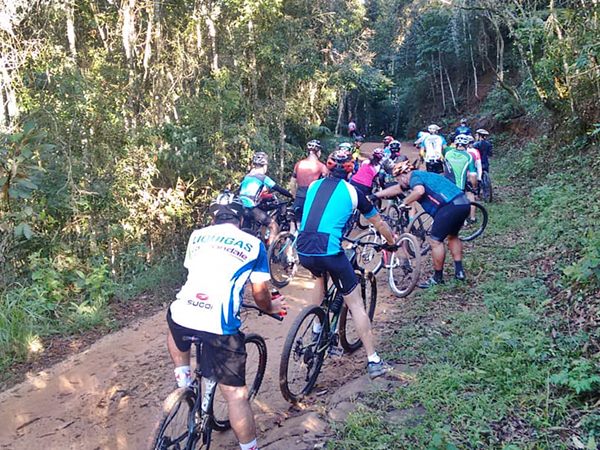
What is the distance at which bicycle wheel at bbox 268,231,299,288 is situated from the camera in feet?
25.4

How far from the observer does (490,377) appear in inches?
159

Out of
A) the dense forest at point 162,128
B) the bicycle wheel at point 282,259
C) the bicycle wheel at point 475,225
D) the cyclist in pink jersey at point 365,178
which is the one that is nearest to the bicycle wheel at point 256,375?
the dense forest at point 162,128

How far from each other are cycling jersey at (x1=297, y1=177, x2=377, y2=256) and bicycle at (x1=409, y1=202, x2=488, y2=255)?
2.97m

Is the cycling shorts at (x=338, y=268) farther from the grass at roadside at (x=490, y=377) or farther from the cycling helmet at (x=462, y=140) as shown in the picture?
the cycling helmet at (x=462, y=140)

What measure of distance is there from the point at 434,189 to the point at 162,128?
549 centimetres

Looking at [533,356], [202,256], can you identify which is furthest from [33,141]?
[533,356]

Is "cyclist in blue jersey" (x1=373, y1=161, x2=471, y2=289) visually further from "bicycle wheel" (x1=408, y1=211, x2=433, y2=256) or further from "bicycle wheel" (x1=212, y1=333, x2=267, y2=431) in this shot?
"bicycle wheel" (x1=212, y1=333, x2=267, y2=431)

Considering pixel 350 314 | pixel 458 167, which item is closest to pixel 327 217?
pixel 350 314

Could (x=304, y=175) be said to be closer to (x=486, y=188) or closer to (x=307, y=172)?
(x=307, y=172)

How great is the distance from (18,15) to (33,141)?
3.96 metres

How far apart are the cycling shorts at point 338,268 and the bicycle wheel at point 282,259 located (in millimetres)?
3089

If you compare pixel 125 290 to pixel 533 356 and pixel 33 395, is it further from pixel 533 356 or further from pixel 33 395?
pixel 533 356

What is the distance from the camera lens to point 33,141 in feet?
18.8

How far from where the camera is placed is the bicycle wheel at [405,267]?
21.8ft
